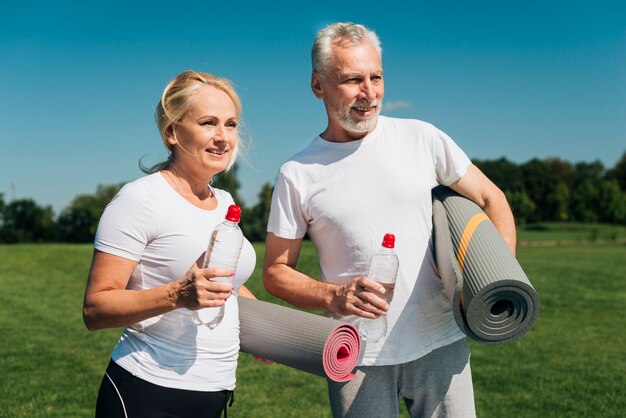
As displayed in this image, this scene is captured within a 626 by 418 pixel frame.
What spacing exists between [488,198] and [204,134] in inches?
59.5

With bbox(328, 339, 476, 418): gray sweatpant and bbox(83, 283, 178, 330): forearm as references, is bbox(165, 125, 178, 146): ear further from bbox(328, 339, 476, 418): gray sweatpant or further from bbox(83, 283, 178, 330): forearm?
bbox(328, 339, 476, 418): gray sweatpant

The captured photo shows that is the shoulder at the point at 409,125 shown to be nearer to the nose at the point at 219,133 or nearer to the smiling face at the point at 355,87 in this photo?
the smiling face at the point at 355,87

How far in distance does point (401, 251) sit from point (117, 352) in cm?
134

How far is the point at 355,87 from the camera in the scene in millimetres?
3201

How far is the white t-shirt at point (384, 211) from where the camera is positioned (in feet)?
10.3

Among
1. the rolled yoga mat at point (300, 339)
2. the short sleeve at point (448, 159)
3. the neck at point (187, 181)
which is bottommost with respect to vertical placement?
the rolled yoga mat at point (300, 339)

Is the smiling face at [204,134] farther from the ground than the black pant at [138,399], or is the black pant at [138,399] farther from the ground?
the smiling face at [204,134]

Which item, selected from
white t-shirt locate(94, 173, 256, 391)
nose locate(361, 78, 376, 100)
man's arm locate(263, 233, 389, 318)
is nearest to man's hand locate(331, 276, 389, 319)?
man's arm locate(263, 233, 389, 318)

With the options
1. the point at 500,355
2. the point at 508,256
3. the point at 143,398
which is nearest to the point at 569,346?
the point at 500,355

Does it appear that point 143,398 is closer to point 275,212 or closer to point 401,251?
point 275,212

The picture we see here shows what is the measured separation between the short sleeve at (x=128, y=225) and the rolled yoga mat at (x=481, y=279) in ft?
4.42

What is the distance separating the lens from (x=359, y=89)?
3189 millimetres

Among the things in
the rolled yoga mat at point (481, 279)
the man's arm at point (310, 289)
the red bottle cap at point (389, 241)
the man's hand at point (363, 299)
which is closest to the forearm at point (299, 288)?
the man's arm at point (310, 289)

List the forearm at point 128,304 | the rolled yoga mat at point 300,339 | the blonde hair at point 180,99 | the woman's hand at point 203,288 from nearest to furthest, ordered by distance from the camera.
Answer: the woman's hand at point 203,288 → the forearm at point 128,304 → the blonde hair at point 180,99 → the rolled yoga mat at point 300,339
